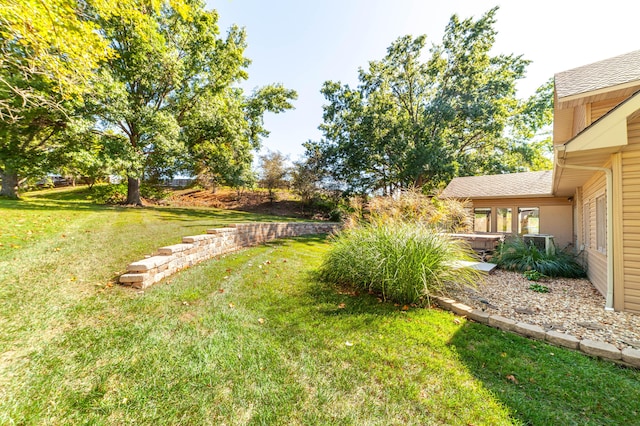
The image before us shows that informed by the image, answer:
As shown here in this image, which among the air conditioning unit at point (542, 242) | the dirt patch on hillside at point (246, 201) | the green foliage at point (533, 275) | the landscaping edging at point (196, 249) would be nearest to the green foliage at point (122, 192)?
the dirt patch on hillside at point (246, 201)

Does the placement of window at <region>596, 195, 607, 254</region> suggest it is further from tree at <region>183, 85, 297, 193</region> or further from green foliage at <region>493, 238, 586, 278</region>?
tree at <region>183, 85, 297, 193</region>

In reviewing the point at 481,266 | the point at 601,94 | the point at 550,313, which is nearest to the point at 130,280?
the point at 550,313

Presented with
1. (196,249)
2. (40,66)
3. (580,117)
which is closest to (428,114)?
(580,117)

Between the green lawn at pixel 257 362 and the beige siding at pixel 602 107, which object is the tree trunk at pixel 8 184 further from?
the beige siding at pixel 602 107

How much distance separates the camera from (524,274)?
6.45 meters

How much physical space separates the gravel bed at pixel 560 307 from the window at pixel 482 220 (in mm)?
6981

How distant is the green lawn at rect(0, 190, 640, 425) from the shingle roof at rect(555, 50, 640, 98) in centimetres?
499

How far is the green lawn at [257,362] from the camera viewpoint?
1819 mm

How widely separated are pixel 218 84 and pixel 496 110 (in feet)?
55.7

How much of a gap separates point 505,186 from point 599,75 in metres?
7.48

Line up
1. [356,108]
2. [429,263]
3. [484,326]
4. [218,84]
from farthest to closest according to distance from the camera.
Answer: [356,108] → [218,84] → [429,263] → [484,326]

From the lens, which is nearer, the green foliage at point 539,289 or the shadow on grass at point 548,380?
the shadow on grass at point 548,380

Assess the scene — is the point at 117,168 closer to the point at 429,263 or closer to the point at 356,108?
the point at 429,263

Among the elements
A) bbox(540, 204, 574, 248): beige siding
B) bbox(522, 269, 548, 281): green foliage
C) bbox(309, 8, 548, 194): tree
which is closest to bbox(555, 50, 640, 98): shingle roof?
bbox(522, 269, 548, 281): green foliage
